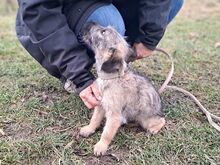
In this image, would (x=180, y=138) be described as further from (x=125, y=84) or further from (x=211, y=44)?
(x=211, y=44)

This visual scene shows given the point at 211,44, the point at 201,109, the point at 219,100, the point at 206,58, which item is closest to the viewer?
the point at 201,109

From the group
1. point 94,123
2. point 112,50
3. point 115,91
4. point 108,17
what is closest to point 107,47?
point 112,50

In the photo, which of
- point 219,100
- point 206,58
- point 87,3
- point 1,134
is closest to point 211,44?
point 206,58

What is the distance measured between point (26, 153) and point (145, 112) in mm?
912

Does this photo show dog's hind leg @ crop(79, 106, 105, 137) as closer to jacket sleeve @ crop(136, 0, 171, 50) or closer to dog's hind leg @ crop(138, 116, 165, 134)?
dog's hind leg @ crop(138, 116, 165, 134)

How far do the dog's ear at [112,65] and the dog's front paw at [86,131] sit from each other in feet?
1.54

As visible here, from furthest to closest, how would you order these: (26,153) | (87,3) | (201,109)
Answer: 1. (201,109)
2. (87,3)
3. (26,153)

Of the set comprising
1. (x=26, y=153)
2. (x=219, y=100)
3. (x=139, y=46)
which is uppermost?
(x=139, y=46)

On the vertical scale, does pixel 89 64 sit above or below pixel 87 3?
below

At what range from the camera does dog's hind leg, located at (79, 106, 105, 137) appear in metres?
3.44

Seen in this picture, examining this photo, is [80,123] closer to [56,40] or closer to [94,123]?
[94,123]

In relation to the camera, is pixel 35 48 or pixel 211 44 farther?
pixel 211 44

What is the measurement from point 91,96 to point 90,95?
14 millimetres

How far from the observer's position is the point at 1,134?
3.45 meters
